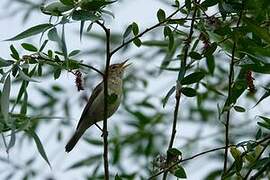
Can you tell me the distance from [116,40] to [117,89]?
18.2 inches

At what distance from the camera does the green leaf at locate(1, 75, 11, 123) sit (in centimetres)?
255

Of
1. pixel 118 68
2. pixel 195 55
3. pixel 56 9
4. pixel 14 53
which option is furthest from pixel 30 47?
pixel 118 68

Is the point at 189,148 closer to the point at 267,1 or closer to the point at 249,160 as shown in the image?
the point at 249,160

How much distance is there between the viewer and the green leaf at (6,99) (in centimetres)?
255

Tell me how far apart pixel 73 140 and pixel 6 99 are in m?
2.12

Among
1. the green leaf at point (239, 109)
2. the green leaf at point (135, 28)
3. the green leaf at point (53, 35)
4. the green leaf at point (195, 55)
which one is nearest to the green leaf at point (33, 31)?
the green leaf at point (53, 35)

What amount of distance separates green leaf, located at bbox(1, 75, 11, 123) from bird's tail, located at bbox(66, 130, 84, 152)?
2.05 m

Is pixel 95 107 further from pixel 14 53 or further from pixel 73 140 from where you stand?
pixel 14 53

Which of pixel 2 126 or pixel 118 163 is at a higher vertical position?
pixel 2 126

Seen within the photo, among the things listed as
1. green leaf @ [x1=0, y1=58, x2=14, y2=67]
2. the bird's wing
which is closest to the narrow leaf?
green leaf @ [x1=0, y1=58, x2=14, y2=67]

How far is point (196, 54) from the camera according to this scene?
112 inches

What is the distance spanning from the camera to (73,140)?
4680mm

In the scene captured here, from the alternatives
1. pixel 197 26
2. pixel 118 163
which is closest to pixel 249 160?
pixel 197 26

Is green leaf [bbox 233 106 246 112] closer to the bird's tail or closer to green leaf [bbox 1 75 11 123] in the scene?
green leaf [bbox 1 75 11 123]
